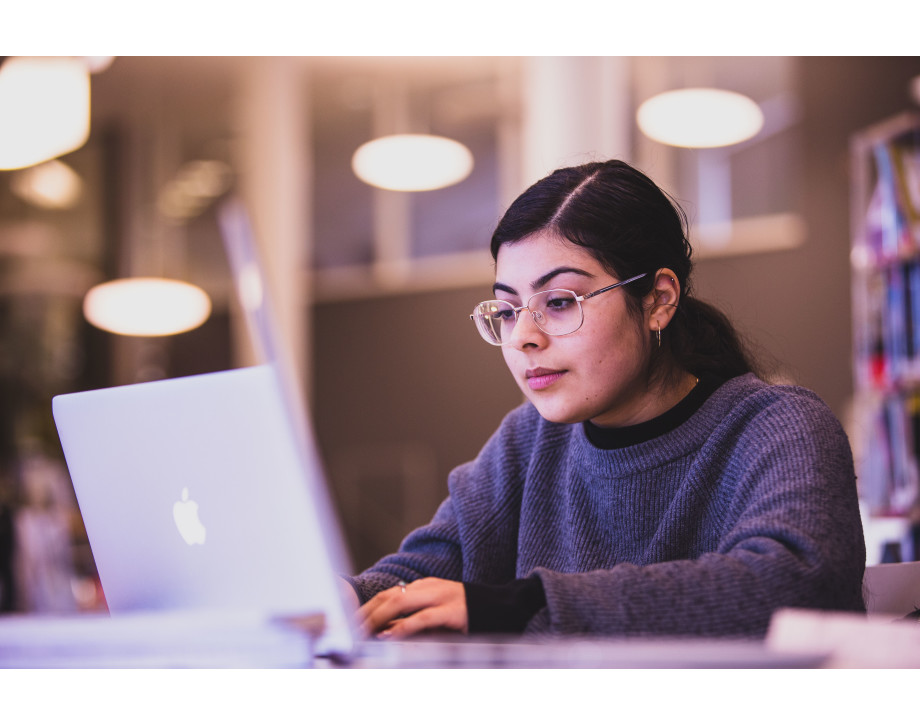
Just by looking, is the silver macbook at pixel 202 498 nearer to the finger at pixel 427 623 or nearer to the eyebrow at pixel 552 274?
the finger at pixel 427 623

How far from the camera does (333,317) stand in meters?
6.73

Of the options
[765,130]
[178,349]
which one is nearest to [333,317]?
[178,349]

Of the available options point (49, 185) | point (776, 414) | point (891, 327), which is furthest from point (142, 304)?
point (776, 414)

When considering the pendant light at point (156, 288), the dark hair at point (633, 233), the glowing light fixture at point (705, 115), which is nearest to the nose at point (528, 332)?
the dark hair at point (633, 233)

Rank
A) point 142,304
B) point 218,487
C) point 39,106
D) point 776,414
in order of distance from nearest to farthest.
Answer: point 218,487
point 776,414
point 39,106
point 142,304

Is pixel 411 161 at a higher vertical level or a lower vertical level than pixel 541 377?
higher

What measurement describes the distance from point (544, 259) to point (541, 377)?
17 centimetres

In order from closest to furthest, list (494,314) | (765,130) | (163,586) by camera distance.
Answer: (163,586) → (494,314) → (765,130)

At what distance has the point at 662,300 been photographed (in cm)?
140

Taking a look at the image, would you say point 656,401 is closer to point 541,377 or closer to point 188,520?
point 541,377

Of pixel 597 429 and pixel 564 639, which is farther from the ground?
pixel 597 429

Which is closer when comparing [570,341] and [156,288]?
[570,341]
